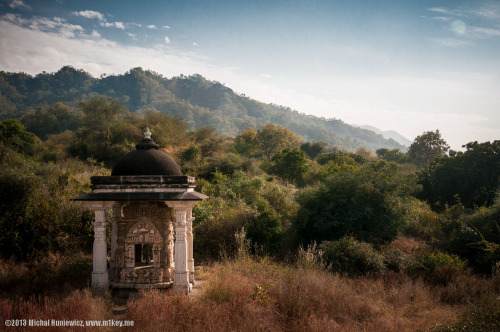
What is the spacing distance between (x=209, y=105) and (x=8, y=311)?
15641cm

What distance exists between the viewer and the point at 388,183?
1477 centimetres

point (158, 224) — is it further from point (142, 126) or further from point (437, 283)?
point (142, 126)

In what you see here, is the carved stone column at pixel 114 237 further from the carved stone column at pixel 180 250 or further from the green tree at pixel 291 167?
the green tree at pixel 291 167

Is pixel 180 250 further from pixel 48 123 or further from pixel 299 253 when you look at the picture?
pixel 48 123

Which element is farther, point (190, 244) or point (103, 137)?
point (103, 137)

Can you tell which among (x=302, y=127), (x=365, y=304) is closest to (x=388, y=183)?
(x=365, y=304)

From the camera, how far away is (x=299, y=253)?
9.88 m

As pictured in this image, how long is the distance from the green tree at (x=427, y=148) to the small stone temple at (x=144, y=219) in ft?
141

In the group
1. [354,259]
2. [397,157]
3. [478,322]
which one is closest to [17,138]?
[354,259]

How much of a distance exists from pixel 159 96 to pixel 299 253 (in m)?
139

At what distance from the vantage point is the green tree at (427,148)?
4394cm

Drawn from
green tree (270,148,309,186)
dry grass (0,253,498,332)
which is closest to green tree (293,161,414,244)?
dry grass (0,253,498,332)

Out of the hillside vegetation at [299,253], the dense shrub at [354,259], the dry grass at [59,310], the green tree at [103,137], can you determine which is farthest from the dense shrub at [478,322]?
the green tree at [103,137]

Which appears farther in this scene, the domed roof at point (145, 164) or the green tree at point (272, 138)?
the green tree at point (272, 138)
